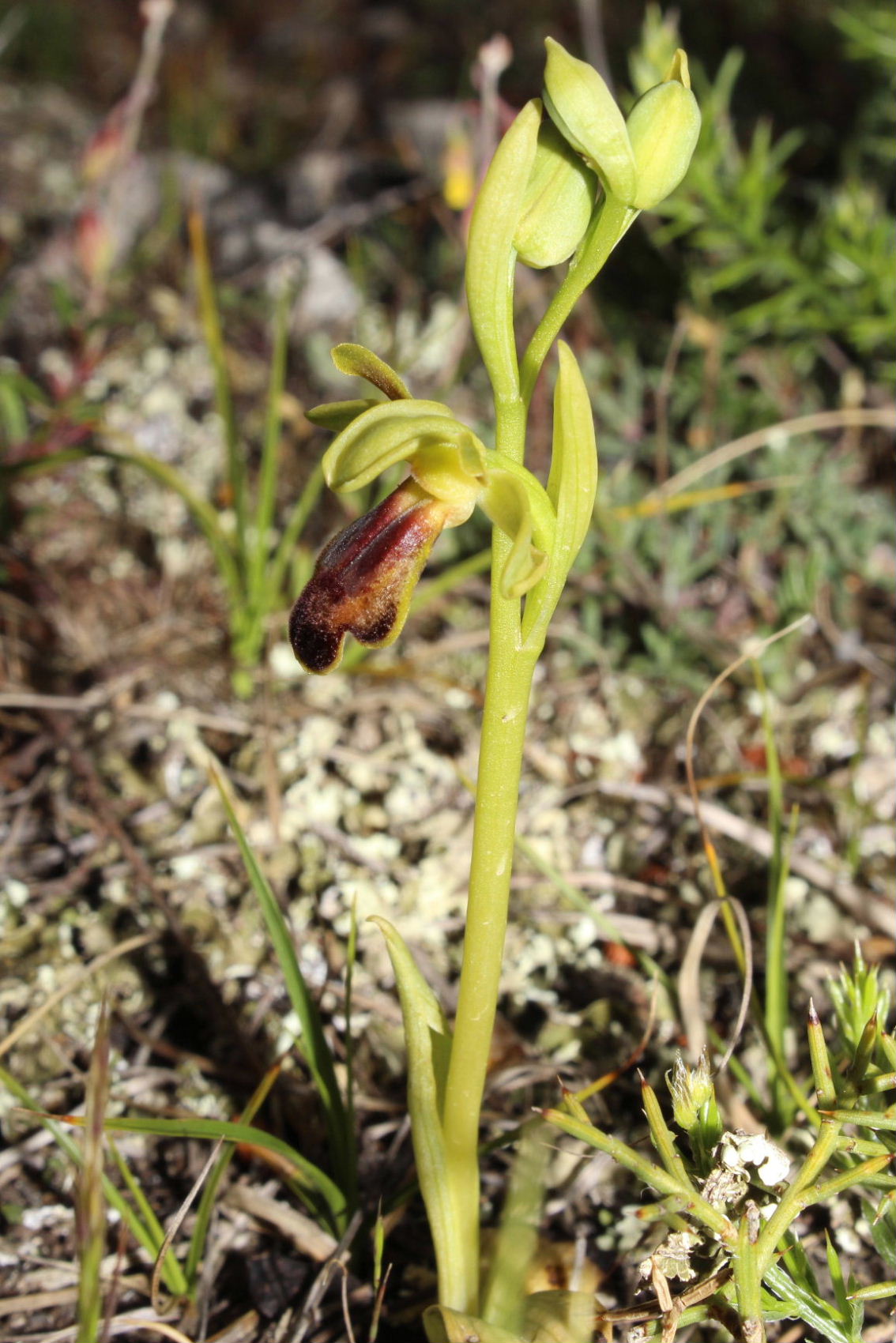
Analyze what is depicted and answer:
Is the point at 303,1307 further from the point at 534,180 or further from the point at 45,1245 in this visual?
the point at 534,180

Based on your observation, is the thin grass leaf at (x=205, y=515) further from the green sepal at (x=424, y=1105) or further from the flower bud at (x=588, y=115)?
the flower bud at (x=588, y=115)

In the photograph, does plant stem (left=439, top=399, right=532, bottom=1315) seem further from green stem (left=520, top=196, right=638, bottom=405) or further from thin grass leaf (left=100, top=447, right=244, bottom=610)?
thin grass leaf (left=100, top=447, right=244, bottom=610)

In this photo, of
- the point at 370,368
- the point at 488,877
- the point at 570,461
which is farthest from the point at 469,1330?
the point at 370,368

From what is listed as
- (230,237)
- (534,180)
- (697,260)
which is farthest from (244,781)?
(230,237)

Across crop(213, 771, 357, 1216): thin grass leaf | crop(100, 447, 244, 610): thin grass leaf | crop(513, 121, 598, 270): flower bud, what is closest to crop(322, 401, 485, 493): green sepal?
crop(513, 121, 598, 270): flower bud

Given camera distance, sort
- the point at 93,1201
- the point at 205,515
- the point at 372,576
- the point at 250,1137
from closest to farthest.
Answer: the point at 93,1201, the point at 372,576, the point at 250,1137, the point at 205,515

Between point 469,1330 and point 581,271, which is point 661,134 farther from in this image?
point 469,1330

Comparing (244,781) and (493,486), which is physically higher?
(493,486)
